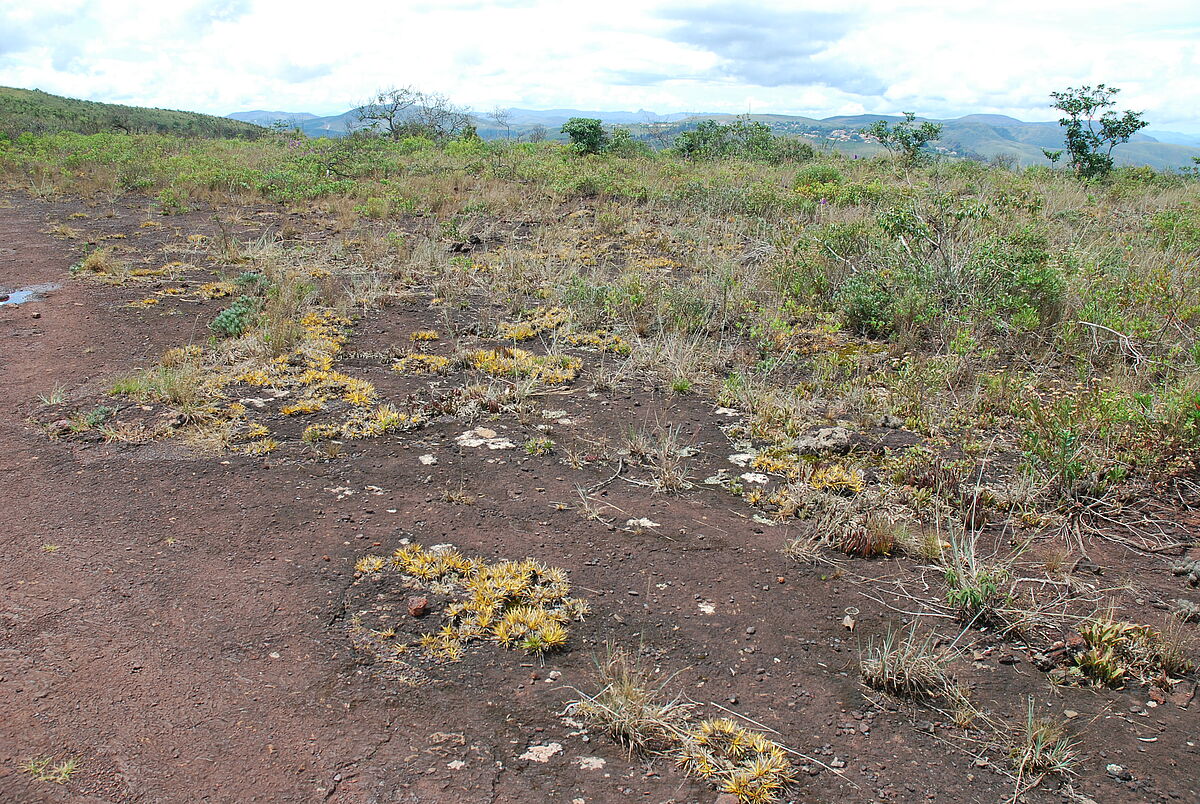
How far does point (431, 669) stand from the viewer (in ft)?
8.95

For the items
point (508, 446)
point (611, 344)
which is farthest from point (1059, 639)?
point (611, 344)

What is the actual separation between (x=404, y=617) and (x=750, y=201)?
895cm

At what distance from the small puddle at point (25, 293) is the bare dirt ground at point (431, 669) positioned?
3.26 metres

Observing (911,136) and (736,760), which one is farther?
(911,136)

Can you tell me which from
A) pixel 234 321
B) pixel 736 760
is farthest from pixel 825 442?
pixel 234 321

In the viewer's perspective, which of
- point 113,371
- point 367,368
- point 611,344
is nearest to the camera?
point 113,371

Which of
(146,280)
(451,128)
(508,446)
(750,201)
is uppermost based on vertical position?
(451,128)

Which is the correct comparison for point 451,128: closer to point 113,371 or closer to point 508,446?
point 113,371

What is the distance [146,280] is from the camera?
784 cm

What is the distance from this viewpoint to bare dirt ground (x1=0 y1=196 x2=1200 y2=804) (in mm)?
2246

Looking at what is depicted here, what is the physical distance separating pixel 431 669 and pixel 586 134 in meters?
17.4

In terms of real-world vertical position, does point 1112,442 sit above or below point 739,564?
above

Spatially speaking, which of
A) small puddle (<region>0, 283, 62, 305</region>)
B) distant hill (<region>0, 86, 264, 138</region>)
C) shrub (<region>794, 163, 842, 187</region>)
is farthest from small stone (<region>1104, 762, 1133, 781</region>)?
distant hill (<region>0, 86, 264, 138</region>)

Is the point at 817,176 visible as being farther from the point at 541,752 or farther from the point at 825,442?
the point at 541,752
